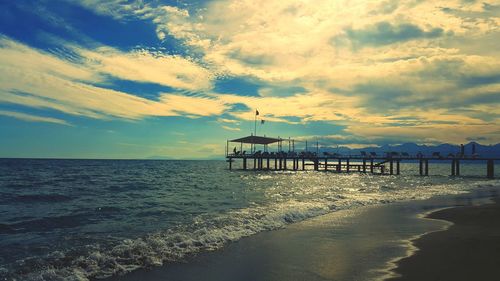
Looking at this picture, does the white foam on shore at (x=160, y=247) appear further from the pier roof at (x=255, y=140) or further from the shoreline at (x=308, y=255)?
the pier roof at (x=255, y=140)

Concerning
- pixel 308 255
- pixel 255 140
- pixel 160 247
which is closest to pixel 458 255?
pixel 308 255

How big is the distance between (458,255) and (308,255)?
11.4 ft

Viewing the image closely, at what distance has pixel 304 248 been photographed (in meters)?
9.69

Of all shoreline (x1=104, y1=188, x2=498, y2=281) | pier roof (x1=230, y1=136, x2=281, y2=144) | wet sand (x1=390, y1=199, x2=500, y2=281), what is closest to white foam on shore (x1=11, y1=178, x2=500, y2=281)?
shoreline (x1=104, y1=188, x2=498, y2=281)

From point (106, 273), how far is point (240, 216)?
8178 mm

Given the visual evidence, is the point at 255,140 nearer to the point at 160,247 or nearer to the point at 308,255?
the point at 160,247

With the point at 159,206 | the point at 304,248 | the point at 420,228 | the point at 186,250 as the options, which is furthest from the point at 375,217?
the point at 159,206

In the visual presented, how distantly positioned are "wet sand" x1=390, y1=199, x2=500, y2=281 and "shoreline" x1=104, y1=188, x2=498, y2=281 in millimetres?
413

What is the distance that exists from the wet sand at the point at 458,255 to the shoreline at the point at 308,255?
1.36 ft

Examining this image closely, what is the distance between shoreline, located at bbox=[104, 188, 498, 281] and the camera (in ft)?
24.1

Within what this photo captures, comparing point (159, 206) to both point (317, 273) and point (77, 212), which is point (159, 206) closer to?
point (77, 212)

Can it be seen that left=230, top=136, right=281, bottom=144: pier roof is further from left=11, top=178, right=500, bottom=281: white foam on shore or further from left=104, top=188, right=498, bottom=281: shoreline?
left=104, top=188, right=498, bottom=281: shoreline

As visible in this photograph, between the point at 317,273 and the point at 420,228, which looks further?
the point at 420,228

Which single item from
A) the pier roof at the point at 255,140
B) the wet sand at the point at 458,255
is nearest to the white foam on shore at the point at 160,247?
the wet sand at the point at 458,255
